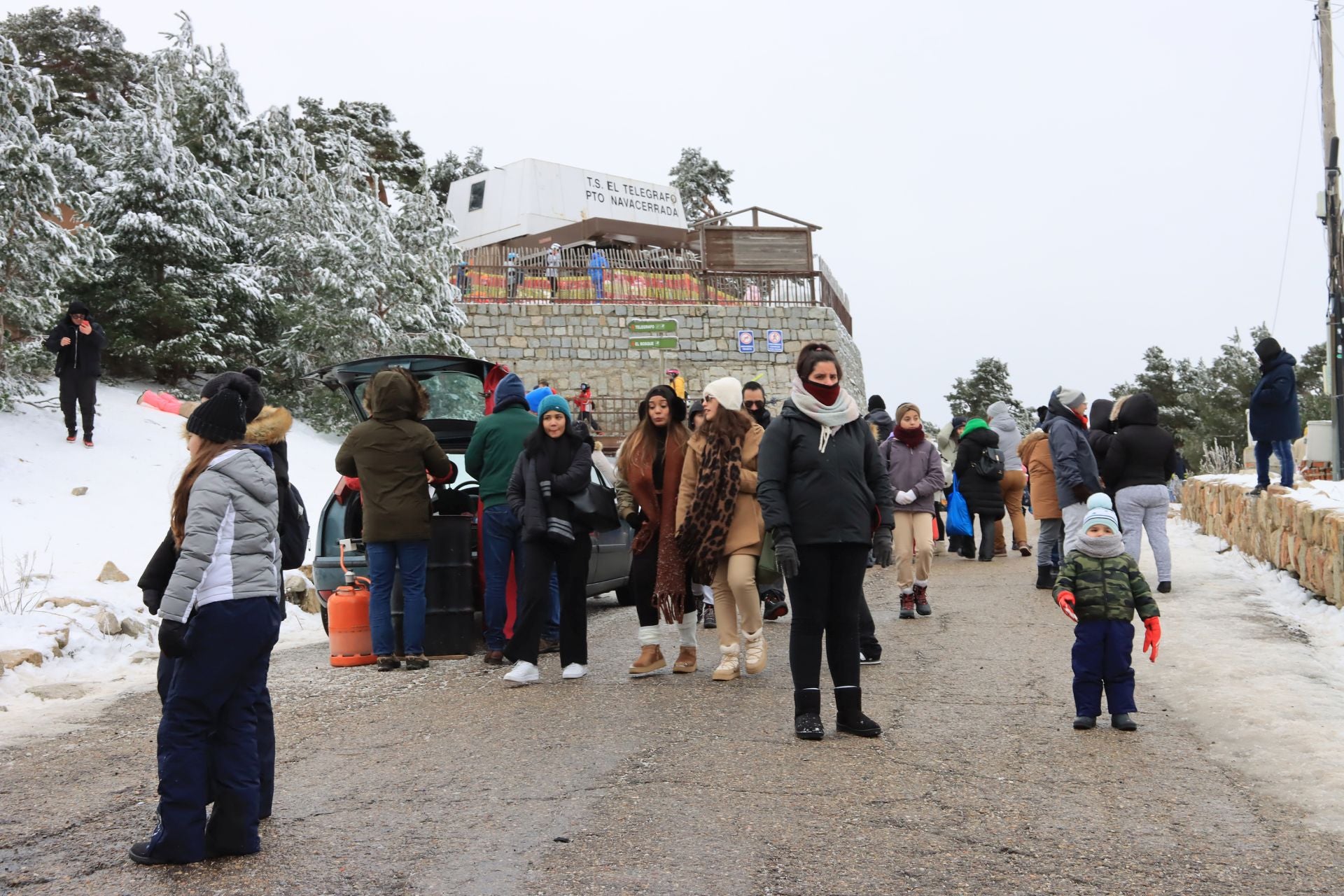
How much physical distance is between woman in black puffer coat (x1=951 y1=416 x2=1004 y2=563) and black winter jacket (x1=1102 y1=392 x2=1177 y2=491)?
291 cm

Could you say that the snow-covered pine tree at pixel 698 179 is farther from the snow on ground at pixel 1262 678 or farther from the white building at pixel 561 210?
the snow on ground at pixel 1262 678

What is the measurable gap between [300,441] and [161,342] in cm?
272

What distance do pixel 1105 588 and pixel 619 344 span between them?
26636mm

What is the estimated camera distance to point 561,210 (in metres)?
34.2

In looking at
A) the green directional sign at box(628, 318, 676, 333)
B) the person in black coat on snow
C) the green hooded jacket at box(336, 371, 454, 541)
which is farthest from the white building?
the green hooded jacket at box(336, 371, 454, 541)

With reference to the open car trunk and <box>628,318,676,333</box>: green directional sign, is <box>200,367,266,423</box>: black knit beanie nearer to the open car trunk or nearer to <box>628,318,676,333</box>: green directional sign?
the open car trunk

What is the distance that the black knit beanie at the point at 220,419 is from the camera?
4.25 metres

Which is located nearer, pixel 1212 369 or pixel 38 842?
pixel 38 842

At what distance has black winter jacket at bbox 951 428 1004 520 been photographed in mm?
13469

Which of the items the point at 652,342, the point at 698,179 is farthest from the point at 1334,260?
the point at 698,179

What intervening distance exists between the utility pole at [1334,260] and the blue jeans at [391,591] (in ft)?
45.1

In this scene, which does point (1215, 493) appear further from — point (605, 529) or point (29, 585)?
point (29, 585)

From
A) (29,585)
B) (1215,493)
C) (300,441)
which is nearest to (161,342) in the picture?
(300,441)

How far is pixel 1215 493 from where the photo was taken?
15.9 meters
